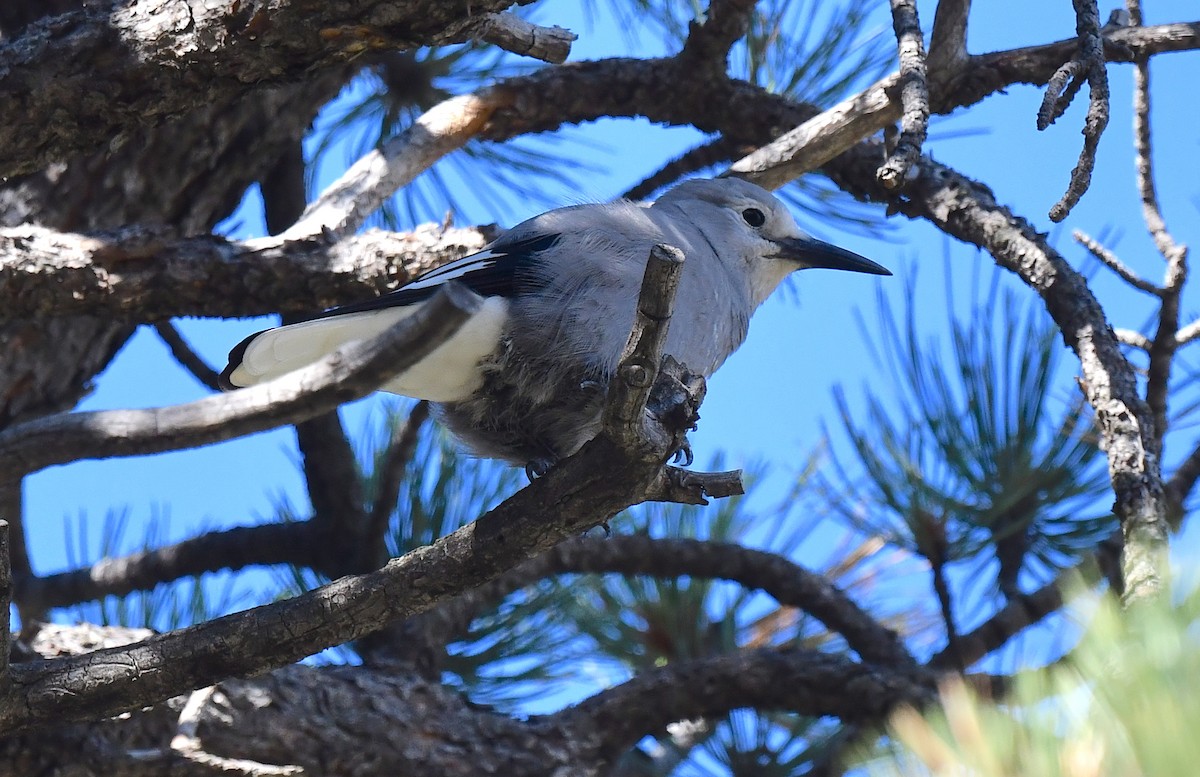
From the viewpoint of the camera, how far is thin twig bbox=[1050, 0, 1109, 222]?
1602mm

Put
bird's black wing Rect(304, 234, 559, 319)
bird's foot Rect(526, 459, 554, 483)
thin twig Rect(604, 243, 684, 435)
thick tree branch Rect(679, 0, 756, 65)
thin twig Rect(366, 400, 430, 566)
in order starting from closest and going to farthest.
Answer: thin twig Rect(604, 243, 684, 435) → bird's black wing Rect(304, 234, 559, 319) → bird's foot Rect(526, 459, 554, 483) → thick tree branch Rect(679, 0, 756, 65) → thin twig Rect(366, 400, 430, 566)

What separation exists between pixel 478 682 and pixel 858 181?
1547mm

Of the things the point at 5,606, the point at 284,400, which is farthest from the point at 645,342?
the point at 5,606

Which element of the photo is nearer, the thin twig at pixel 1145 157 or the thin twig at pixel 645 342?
the thin twig at pixel 645 342

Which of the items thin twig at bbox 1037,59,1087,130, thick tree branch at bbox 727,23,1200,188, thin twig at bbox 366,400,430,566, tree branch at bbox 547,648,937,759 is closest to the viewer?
thin twig at bbox 1037,59,1087,130

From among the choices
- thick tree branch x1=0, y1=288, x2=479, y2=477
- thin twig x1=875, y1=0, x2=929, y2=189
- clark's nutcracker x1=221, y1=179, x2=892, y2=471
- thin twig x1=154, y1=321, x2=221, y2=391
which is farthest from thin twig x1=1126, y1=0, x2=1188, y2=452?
thin twig x1=154, y1=321, x2=221, y2=391

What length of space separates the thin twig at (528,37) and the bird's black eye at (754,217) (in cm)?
53

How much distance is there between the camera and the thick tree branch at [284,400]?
1076mm

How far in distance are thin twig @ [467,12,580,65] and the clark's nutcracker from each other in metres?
0.29

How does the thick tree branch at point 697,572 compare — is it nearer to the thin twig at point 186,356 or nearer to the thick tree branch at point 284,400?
the thin twig at point 186,356

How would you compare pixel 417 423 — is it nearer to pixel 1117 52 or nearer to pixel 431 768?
pixel 431 768

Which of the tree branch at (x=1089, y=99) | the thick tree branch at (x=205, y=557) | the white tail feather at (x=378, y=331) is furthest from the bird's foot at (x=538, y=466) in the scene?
the thick tree branch at (x=205, y=557)

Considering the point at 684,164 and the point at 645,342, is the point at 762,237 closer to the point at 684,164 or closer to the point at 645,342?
the point at 684,164

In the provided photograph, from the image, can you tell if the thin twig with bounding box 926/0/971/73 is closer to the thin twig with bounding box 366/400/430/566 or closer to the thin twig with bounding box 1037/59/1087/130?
the thin twig with bounding box 1037/59/1087/130
